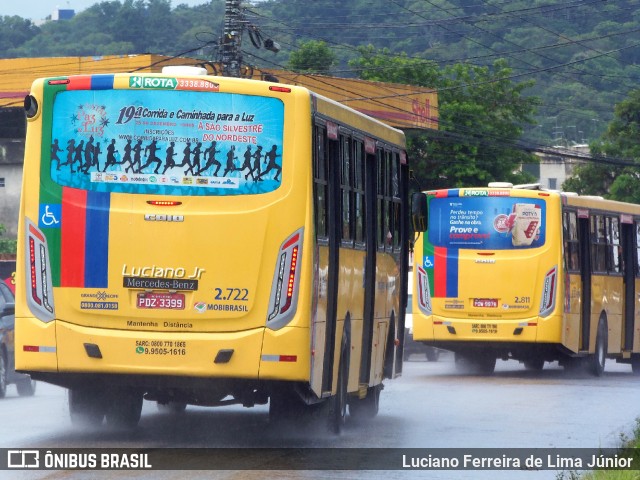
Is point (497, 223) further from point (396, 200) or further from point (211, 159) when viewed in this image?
point (211, 159)

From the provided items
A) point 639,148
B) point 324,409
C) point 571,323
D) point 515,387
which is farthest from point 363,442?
point 639,148

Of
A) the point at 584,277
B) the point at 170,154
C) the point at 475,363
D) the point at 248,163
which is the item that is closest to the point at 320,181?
the point at 248,163

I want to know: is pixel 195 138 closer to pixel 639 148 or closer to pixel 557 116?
pixel 639 148

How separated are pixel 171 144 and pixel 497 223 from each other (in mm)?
13894

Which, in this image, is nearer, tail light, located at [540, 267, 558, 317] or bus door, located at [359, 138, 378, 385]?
bus door, located at [359, 138, 378, 385]

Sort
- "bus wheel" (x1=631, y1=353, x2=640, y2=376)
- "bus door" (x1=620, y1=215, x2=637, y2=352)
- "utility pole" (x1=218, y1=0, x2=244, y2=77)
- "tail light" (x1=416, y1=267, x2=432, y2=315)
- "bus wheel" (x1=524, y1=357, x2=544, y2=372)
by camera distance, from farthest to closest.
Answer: "utility pole" (x1=218, y1=0, x2=244, y2=77) < "bus wheel" (x1=631, y1=353, x2=640, y2=376) < "bus door" (x1=620, y1=215, x2=637, y2=352) < "bus wheel" (x1=524, y1=357, x2=544, y2=372) < "tail light" (x1=416, y1=267, x2=432, y2=315)

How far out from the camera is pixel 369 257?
49.9 ft

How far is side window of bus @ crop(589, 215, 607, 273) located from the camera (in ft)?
90.6

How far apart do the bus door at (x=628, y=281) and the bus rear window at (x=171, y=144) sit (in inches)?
724

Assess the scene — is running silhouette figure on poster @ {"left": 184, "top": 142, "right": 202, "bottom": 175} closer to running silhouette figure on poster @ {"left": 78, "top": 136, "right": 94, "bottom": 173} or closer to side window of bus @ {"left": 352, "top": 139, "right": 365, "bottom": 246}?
running silhouette figure on poster @ {"left": 78, "top": 136, "right": 94, "bottom": 173}

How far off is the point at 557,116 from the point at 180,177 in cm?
9831

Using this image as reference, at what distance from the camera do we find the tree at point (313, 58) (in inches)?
2387

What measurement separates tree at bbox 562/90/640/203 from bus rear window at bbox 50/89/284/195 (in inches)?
2279

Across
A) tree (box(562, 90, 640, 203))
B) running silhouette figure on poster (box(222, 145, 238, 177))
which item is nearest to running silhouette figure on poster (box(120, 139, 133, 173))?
running silhouette figure on poster (box(222, 145, 238, 177))
